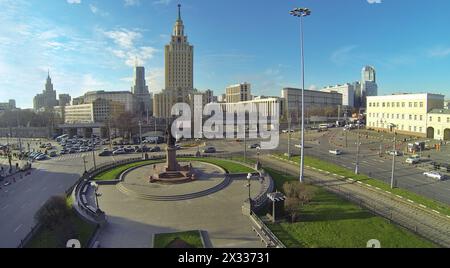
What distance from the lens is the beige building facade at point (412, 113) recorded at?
53681mm

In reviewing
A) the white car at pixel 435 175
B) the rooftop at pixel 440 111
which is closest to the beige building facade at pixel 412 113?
the rooftop at pixel 440 111

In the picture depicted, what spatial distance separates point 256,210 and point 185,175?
386 inches

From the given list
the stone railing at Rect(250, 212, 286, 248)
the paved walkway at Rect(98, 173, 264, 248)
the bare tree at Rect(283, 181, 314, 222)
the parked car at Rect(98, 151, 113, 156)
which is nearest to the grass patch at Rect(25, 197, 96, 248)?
the paved walkway at Rect(98, 173, 264, 248)

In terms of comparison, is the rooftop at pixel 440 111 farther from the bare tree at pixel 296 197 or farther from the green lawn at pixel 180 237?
the green lawn at pixel 180 237

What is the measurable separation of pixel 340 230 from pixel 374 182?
12416 mm

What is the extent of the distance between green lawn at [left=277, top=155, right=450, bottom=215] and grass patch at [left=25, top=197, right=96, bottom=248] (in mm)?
23252

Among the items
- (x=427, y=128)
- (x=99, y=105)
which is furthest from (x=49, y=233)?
(x=99, y=105)

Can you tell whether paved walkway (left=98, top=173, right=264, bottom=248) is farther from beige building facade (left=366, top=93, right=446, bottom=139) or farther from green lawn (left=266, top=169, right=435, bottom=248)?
beige building facade (left=366, top=93, right=446, bottom=139)

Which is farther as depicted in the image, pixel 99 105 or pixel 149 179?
pixel 99 105

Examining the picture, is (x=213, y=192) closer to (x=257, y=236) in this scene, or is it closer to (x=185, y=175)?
(x=185, y=175)

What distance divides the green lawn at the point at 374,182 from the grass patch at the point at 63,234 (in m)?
23.3
